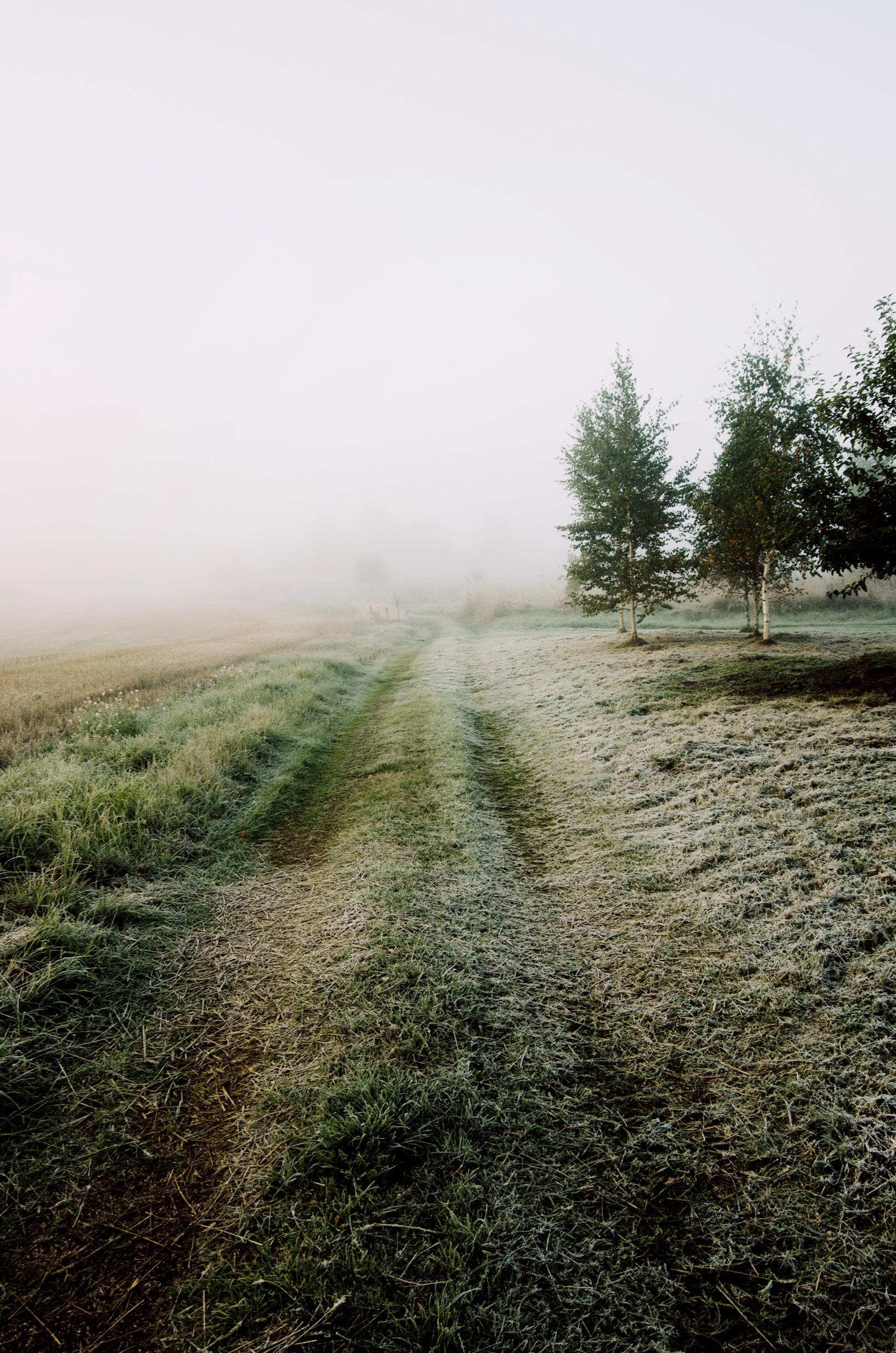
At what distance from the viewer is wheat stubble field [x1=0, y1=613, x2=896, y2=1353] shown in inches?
107

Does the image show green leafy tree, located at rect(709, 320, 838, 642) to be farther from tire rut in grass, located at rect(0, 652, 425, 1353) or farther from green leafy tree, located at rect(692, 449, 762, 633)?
tire rut in grass, located at rect(0, 652, 425, 1353)

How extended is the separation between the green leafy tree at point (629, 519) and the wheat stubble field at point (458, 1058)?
14840 millimetres

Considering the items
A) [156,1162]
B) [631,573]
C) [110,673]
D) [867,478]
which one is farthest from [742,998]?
[110,673]

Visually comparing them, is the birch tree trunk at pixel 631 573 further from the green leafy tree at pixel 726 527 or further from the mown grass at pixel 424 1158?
the mown grass at pixel 424 1158

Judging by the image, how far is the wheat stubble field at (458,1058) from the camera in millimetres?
2730

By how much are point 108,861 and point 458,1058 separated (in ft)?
16.7

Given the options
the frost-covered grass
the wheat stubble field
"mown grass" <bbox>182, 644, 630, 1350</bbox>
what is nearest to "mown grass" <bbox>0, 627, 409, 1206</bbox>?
the wheat stubble field

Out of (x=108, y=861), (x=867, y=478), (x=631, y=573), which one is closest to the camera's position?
(x=108, y=861)

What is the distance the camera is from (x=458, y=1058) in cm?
413

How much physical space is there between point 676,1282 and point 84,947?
18.0ft

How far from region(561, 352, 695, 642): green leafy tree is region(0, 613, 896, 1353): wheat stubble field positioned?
14.8m

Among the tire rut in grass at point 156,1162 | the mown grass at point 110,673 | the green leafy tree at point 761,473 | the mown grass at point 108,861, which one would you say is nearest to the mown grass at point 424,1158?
the tire rut in grass at point 156,1162

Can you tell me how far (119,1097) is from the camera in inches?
154

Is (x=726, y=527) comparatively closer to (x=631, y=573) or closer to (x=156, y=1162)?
(x=631, y=573)
